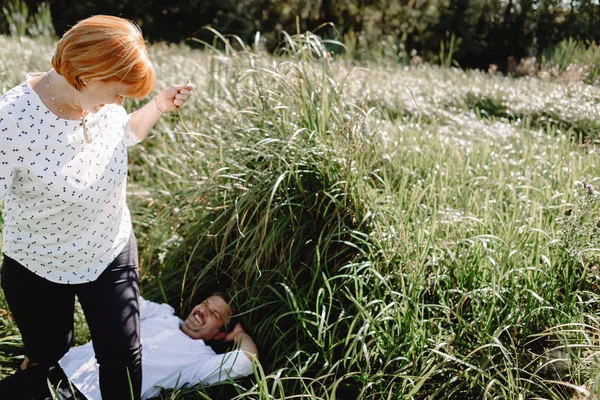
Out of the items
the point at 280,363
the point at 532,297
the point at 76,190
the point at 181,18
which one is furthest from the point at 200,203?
the point at 181,18

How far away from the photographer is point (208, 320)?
2633mm

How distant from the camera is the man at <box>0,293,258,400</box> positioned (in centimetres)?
233

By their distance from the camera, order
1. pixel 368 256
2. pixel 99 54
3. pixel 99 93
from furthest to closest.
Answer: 1. pixel 368 256
2. pixel 99 93
3. pixel 99 54

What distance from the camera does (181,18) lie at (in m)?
11.0

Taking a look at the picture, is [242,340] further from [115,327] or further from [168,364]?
[115,327]

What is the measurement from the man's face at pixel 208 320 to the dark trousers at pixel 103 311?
0.54m

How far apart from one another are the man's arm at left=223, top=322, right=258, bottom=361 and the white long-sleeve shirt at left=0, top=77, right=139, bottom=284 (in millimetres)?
693

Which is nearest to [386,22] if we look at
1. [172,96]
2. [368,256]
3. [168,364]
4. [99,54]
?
[368,256]

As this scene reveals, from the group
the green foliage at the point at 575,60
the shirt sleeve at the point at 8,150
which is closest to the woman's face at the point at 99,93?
the shirt sleeve at the point at 8,150

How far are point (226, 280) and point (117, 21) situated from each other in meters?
1.53

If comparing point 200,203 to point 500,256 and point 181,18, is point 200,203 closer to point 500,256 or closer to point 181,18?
point 500,256

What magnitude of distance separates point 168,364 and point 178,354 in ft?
0.21

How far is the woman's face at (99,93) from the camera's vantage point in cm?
175

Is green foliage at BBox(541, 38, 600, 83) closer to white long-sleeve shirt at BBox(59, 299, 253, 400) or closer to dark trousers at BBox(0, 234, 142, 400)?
white long-sleeve shirt at BBox(59, 299, 253, 400)
